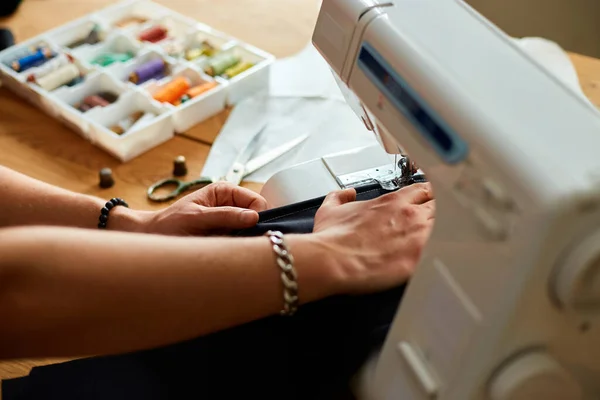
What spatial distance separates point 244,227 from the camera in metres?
0.70

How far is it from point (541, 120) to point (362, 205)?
0.24m

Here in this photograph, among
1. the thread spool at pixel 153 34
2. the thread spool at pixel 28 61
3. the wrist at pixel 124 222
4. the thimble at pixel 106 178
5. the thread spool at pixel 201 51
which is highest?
the thread spool at pixel 153 34

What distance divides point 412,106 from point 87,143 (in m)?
0.69

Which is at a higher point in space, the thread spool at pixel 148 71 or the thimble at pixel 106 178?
the thread spool at pixel 148 71

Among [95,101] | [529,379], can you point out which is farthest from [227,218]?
[95,101]

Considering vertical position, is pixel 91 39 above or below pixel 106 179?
above

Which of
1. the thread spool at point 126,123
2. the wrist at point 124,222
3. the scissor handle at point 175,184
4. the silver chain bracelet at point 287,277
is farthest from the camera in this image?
Result: the thread spool at point 126,123

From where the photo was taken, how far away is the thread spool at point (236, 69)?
3.70 ft

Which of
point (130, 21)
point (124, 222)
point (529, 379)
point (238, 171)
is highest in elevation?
point (130, 21)

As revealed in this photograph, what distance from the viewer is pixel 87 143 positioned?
103 cm

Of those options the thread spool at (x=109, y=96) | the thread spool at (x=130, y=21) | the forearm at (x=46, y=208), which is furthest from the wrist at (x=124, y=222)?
the thread spool at (x=130, y=21)

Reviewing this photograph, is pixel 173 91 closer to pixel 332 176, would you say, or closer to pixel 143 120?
pixel 143 120

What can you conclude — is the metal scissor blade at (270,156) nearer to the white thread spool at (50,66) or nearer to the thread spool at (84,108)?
the thread spool at (84,108)

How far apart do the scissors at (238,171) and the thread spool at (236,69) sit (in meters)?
0.16
